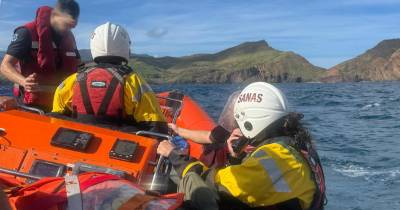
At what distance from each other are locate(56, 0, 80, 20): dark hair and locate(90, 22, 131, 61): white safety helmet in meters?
1.10

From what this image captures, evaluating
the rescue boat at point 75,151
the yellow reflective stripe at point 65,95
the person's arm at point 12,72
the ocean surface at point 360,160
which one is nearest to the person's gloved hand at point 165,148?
the rescue boat at point 75,151

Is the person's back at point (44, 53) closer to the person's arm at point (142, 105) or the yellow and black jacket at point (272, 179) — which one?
the person's arm at point (142, 105)

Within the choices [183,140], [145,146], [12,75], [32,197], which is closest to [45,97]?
[12,75]

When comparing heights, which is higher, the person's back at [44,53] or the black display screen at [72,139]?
the person's back at [44,53]

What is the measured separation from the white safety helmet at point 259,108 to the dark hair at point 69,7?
2.31m

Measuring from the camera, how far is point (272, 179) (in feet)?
10.4

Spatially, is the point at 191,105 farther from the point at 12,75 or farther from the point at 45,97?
the point at 12,75

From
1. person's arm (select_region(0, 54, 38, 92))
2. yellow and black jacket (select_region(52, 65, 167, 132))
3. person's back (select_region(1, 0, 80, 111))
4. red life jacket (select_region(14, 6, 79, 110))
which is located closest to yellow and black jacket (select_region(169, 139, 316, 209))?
yellow and black jacket (select_region(52, 65, 167, 132))

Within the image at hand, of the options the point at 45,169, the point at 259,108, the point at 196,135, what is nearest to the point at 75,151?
the point at 45,169

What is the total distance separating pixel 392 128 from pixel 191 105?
10579 millimetres

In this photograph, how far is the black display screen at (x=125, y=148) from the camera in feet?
12.6

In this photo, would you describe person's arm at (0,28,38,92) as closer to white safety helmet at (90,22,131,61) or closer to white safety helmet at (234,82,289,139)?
white safety helmet at (90,22,131,61)

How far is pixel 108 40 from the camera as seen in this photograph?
4.18 metres

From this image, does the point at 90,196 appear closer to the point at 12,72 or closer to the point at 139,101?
the point at 139,101
